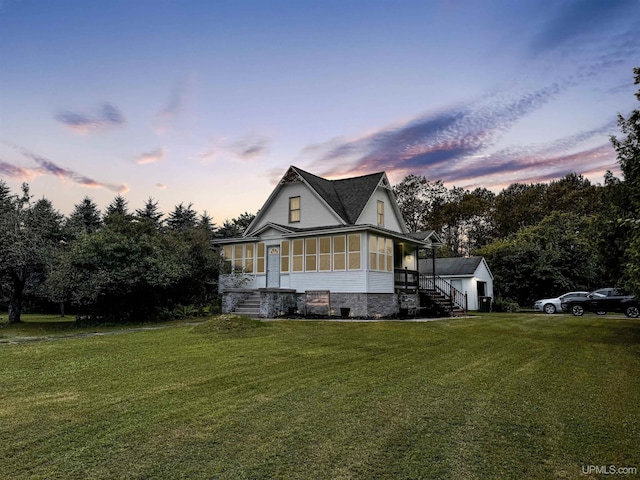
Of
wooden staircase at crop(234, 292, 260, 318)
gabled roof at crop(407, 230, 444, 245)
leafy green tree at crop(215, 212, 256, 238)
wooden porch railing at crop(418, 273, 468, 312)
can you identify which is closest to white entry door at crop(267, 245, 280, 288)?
wooden staircase at crop(234, 292, 260, 318)

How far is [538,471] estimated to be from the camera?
349 cm

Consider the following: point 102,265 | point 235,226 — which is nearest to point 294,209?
point 102,265

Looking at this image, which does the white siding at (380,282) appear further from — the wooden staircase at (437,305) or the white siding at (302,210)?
the white siding at (302,210)

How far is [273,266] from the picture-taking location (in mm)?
22047

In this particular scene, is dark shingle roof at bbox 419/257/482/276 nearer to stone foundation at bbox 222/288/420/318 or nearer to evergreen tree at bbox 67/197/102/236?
stone foundation at bbox 222/288/420/318

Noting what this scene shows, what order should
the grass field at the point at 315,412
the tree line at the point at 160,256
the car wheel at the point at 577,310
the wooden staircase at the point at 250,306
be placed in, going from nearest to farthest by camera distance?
the grass field at the point at 315,412 < the tree line at the point at 160,256 < the wooden staircase at the point at 250,306 < the car wheel at the point at 577,310

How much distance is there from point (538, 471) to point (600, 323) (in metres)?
17.9

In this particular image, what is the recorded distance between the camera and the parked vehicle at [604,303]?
20781 millimetres

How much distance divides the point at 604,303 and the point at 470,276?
375 inches

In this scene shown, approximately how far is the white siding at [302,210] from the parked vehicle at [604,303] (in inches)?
573

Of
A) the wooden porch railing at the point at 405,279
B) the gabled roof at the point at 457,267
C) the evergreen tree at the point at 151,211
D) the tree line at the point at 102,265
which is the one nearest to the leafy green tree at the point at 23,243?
the tree line at the point at 102,265

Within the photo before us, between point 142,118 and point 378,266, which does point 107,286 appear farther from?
point 378,266

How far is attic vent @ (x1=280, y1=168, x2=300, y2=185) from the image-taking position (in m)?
23.1

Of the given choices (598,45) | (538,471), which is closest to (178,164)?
(598,45)
